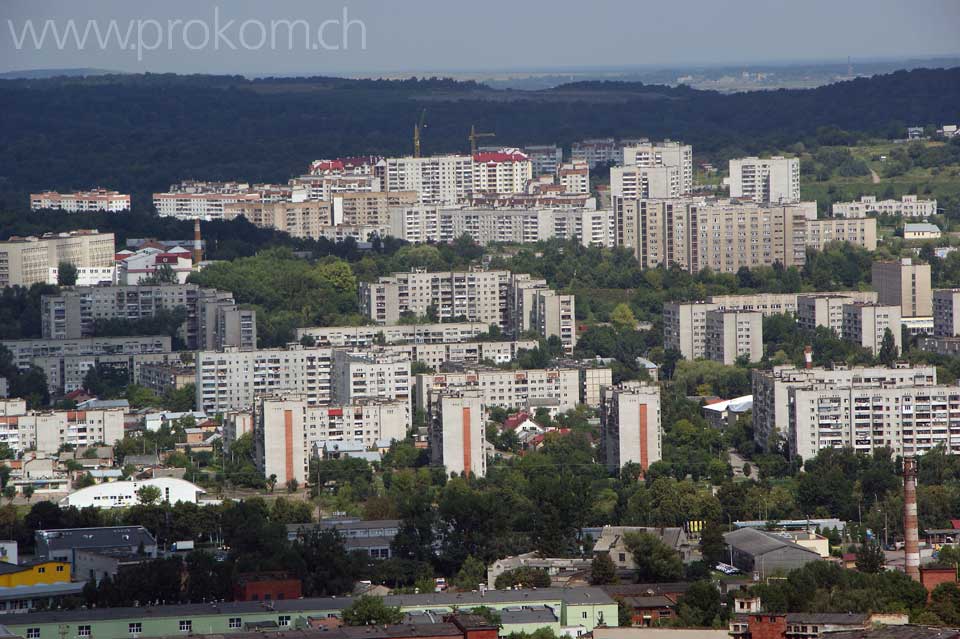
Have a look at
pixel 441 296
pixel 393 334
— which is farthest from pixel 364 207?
pixel 393 334

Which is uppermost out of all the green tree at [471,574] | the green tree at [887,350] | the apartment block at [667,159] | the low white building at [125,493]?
the apartment block at [667,159]

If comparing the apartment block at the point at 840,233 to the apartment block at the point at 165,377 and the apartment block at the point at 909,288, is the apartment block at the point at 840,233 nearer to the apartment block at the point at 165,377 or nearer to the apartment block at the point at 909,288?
the apartment block at the point at 909,288

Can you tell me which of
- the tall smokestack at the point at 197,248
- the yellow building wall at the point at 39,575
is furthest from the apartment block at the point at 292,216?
the yellow building wall at the point at 39,575

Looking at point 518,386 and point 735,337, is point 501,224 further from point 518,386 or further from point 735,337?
point 518,386

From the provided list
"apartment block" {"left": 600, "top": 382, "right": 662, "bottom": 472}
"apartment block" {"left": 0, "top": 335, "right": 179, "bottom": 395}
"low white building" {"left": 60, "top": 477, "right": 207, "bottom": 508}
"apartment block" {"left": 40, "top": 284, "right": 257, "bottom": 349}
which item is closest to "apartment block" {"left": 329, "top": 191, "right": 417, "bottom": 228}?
"apartment block" {"left": 40, "top": 284, "right": 257, "bottom": 349}

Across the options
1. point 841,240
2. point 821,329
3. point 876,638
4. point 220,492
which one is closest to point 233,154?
point 841,240
